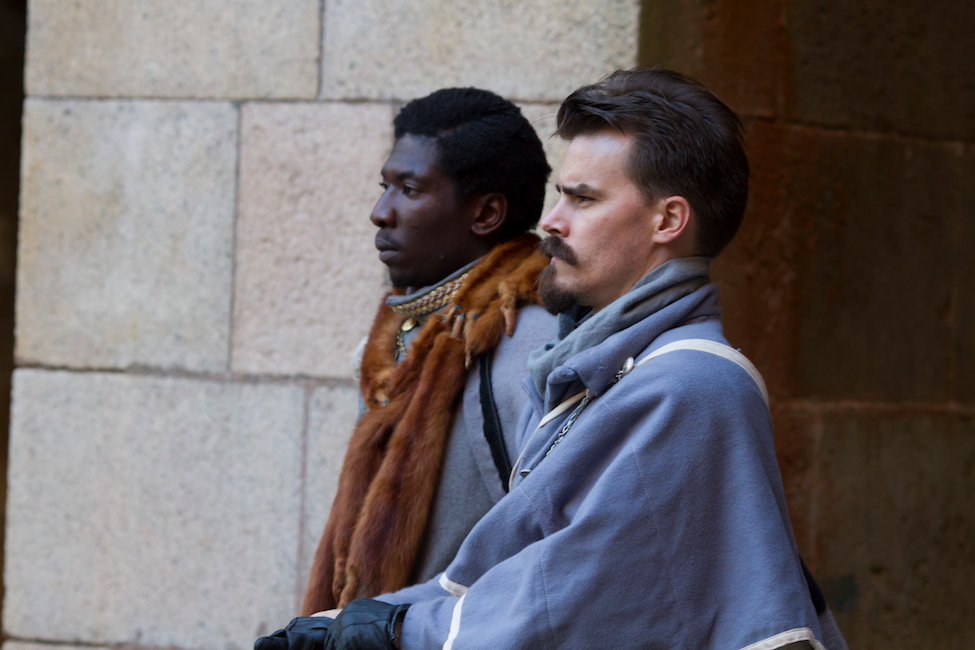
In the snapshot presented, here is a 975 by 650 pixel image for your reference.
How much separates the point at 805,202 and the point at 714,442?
2346mm

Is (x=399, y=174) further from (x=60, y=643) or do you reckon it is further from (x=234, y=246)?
(x=60, y=643)

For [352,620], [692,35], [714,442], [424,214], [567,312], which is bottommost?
[352,620]

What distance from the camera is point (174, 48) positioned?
133 inches

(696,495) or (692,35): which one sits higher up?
(692,35)

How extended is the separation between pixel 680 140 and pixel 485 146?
0.74 metres

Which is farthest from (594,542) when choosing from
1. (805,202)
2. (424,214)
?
(805,202)

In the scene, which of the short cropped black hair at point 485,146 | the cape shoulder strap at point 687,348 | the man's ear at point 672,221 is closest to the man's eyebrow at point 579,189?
the man's ear at point 672,221

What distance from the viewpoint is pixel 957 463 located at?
3.83 metres

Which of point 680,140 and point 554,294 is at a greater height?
point 680,140

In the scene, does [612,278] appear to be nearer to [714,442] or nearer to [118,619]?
[714,442]

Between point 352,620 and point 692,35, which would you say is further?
point 692,35

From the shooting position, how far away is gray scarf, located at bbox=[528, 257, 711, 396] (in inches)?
63.4

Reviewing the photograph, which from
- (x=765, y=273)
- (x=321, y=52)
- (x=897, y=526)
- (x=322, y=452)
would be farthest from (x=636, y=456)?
(x=897, y=526)

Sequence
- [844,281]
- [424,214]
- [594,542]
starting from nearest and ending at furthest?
1. [594,542]
2. [424,214]
3. [844,281]
